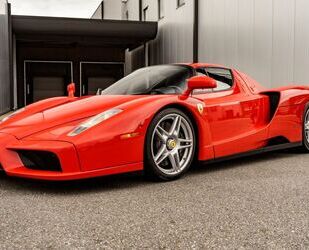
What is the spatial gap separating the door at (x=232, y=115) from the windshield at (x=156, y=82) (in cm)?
22

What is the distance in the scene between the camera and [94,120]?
11.4 feet

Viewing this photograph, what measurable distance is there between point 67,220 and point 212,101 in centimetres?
198

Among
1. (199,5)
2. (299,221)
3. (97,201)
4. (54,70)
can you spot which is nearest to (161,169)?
(97,201)

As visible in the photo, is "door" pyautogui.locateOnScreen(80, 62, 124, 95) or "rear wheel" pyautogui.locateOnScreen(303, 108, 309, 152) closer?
"rear wheel" pyautogui.locateOnScreen(303, 108, 309, 152)

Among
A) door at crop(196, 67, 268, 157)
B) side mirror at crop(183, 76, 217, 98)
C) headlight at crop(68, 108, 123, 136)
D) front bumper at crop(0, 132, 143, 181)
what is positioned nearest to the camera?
front bumper at crop(0, 132, 143, 181)

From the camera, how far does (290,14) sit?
9.55 m

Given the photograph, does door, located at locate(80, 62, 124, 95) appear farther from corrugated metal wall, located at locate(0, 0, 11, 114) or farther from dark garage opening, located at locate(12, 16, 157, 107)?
corrugated metal wall, located at locate(0, 0, 11, 114)

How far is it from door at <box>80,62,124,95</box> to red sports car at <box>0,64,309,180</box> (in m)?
21.4

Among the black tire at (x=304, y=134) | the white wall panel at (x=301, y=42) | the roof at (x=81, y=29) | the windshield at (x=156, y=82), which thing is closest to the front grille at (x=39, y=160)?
the windshield at (x=156, y=82)

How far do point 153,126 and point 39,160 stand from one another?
0.89m

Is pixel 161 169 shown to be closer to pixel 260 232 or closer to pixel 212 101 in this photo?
pixel 212 101

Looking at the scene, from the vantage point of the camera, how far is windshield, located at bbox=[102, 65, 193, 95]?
4168 mm

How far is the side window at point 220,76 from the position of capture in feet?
14.8

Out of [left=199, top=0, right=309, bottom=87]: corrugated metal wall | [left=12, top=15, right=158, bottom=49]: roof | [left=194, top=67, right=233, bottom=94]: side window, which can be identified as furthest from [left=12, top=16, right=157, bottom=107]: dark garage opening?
[left=194, top=67, right=233, bottom=94]: side window
